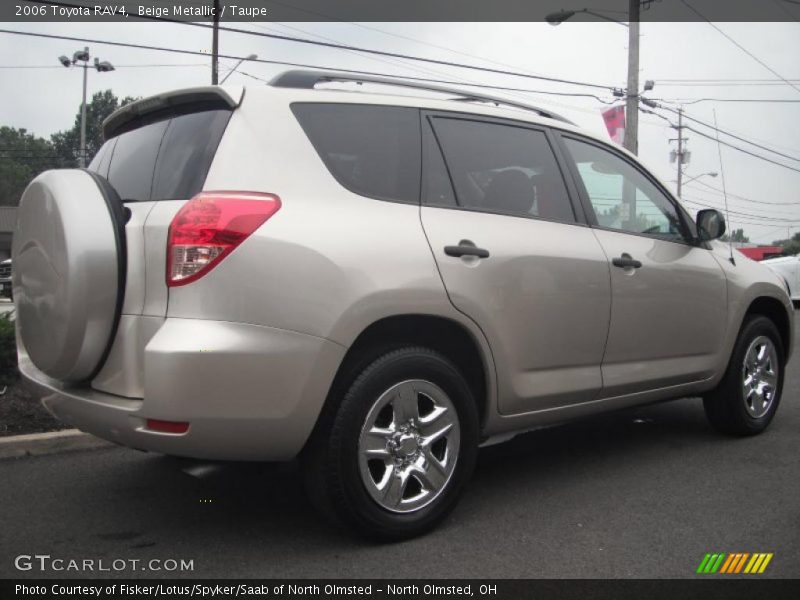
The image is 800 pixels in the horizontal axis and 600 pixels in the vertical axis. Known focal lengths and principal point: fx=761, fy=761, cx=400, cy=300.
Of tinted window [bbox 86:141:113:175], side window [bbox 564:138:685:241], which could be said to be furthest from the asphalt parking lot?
tinted window [bbox 86:141:113:175]

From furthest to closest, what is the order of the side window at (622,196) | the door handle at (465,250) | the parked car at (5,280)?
the parked car at (5,280)
the side window at (622,196)
the door handle at (465,250)

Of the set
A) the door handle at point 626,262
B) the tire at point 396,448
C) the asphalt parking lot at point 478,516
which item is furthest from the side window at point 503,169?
the asphalt parking lot at point 478,516

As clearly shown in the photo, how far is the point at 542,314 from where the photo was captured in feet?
11.6

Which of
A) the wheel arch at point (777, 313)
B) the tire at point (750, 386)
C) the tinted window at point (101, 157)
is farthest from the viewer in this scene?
the wheel arch at point (777, 313)

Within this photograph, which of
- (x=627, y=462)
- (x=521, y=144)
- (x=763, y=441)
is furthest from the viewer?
(x=763, y=441)

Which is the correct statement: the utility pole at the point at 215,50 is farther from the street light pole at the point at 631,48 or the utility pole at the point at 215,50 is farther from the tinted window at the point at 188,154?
the tinted window at the point at 188,154

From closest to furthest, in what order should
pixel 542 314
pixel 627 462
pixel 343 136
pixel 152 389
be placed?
pixel 152 389 < pixel 343 136 < pixel 542 314 < pixel 627 462

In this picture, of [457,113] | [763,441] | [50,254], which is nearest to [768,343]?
[763,441]

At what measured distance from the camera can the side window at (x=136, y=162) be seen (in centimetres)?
311

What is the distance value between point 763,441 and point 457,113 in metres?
2.97

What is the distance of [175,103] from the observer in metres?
3.17

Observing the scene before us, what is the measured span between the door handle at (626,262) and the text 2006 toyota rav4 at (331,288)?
2 centimetres

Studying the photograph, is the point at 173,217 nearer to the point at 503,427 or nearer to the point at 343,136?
the point at 343,136

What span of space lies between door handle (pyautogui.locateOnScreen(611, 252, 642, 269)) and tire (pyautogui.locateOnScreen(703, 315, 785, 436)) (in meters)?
1.22
